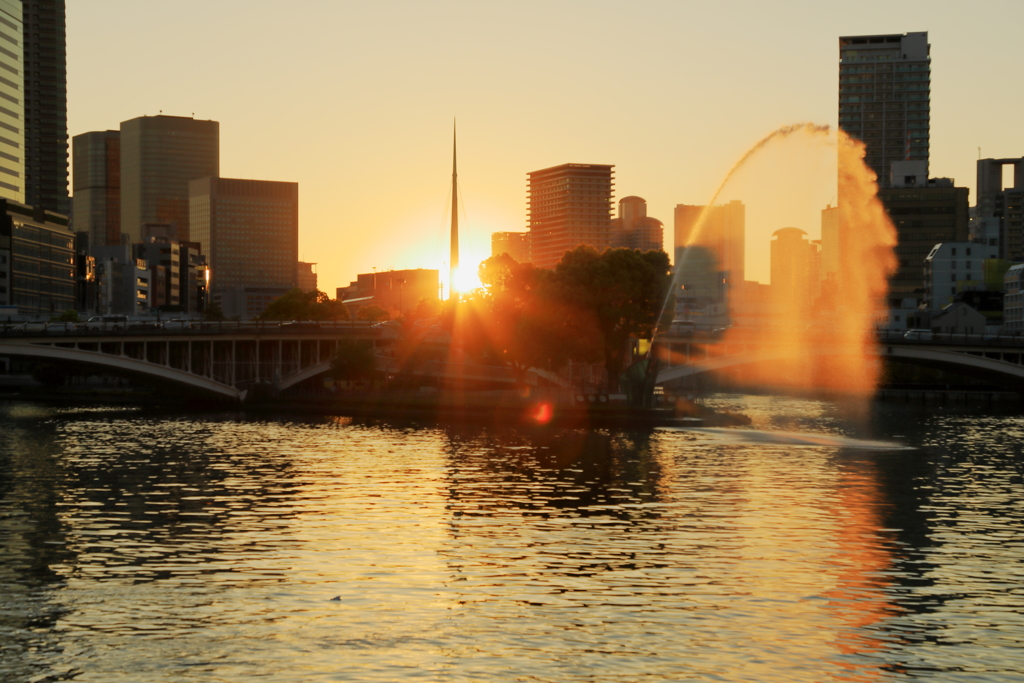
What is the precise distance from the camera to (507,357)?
353ft

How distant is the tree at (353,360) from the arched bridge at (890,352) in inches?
1217

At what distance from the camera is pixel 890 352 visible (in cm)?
11856

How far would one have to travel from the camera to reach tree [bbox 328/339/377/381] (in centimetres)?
12106

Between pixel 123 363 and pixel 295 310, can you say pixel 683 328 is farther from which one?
pixel 295 310

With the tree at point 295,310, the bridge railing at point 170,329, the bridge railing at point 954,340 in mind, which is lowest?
the bridge railing at point 954,340

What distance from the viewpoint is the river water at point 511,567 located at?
2438 cm

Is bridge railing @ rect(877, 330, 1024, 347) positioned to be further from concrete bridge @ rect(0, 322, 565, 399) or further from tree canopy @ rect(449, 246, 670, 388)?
concrete bridge @ rect(0, 322, 565, 399)

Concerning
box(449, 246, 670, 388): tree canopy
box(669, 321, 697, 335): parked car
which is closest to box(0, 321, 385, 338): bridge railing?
box(449, 246, 670, 388): tree canopy

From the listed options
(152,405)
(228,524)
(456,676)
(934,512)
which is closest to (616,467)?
(934,512)

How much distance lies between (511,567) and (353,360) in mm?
88302

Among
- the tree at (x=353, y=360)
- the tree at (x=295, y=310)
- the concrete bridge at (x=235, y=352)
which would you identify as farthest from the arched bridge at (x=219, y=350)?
the tree at (x=295, y=310)

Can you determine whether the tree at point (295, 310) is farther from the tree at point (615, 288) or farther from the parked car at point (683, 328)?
the tree at point (615, 288)

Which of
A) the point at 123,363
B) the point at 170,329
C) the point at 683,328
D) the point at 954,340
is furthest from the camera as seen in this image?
the point at 683,328

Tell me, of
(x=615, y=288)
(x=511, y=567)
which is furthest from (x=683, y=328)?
(x=511, y=567)
